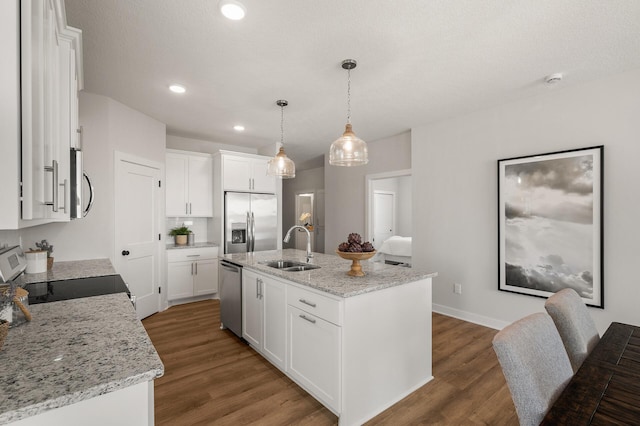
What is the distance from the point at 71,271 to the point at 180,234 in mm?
2204

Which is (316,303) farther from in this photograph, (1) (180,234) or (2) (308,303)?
(1) (180,234)

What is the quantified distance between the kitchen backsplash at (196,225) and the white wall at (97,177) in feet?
4.55

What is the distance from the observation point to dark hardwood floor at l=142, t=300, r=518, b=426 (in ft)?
6.44

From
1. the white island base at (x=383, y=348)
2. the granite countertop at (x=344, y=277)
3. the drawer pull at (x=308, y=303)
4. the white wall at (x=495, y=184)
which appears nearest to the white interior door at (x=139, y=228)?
the granite countertop at (x=344, y=277)

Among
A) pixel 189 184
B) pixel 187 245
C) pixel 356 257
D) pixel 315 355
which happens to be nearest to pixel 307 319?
pixel 315 355

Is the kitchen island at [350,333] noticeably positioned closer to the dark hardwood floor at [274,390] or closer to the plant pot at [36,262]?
the dark hardwood floor at [274,390]

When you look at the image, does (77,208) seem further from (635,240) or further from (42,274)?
(635,240)

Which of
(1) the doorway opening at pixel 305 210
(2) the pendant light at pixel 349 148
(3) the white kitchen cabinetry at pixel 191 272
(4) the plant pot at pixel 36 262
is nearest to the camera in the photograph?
(4) the plant pot at pixel 36 262

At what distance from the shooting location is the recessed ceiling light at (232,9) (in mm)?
1769

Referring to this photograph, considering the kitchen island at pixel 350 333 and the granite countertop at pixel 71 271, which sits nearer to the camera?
the kitchen island at pixel 350 333

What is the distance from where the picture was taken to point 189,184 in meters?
4.69

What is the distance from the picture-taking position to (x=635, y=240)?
2588 millimetres

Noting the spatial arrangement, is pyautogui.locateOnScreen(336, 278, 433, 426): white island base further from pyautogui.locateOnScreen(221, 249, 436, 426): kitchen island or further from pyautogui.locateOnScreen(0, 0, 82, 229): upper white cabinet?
pyautogui.locateOnScreen(0, 0, 82, 229): upper white cabinet

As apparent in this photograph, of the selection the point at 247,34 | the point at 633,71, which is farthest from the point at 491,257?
the point at 247,34
